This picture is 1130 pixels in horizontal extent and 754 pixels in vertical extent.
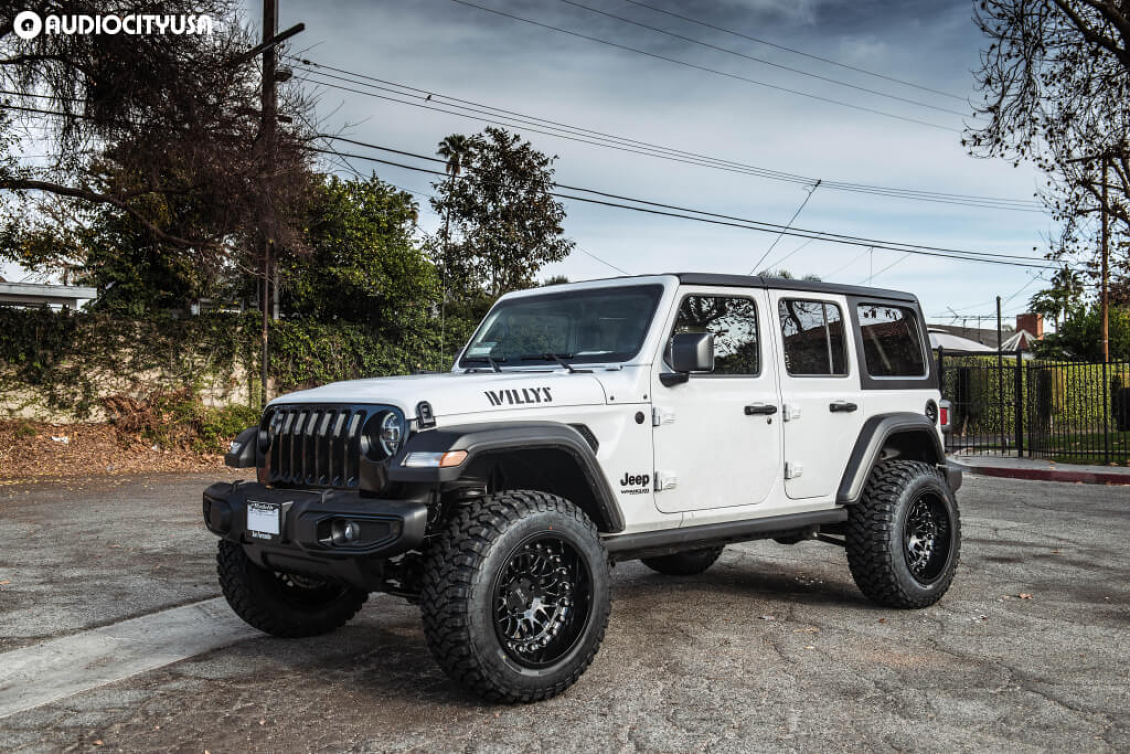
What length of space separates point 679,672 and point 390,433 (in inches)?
73.9

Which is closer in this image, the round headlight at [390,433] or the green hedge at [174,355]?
the round headlight at [390,433]

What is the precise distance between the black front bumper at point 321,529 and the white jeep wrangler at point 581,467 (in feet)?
0.04

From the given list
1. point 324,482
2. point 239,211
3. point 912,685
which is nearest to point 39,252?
point 239,211

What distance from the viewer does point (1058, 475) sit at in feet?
51.0

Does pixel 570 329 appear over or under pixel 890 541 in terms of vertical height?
over

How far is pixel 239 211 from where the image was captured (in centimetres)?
1567

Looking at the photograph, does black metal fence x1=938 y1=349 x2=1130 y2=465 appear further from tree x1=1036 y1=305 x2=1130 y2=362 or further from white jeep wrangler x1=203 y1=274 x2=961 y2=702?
tree x1=1036 y1=305 x2=1130 y2=362

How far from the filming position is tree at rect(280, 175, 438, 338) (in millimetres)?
18688

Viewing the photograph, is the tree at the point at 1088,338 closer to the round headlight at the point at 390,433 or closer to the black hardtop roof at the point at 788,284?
the black hardtop roof at the point at 788,284

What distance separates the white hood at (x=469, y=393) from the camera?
4262mm

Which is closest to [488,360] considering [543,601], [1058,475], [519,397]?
[519,397]

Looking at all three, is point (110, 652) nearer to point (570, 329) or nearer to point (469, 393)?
point (469, 393)

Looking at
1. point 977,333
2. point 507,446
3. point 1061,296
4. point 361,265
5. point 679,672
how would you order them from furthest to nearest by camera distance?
point 977,333
point 1061,296
point 361,265
point 679,672
point 507,446

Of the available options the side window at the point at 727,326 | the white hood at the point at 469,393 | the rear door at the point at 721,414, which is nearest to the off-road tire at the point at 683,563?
the rear door at the point at 721,414
